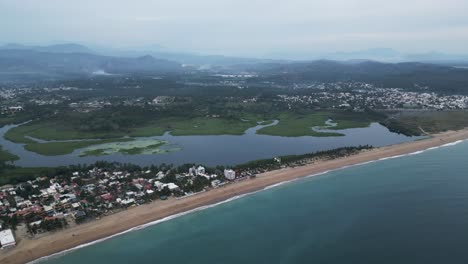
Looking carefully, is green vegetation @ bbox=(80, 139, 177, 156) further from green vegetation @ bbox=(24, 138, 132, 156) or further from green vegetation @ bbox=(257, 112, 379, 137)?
green vegetation @ bbox=(257, 112, 379, 137)

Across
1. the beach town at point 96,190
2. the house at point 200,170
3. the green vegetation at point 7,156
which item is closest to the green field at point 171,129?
the green vegetation at point 7,156

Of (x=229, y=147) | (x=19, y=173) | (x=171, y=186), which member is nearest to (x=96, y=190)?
(x=171, y=186)

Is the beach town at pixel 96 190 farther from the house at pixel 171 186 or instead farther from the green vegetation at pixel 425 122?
the green vegetation at pixel 425 122

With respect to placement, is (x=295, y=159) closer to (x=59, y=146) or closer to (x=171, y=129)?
(x=171, y=129)

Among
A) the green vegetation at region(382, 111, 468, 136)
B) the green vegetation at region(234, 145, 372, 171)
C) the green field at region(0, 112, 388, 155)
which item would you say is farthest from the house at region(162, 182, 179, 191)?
the green vegetation at region(382, 111, 468, 136)

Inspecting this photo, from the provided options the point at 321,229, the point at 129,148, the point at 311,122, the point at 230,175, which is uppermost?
the point at 230,175

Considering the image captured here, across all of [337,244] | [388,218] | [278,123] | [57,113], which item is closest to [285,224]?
[337,244]
